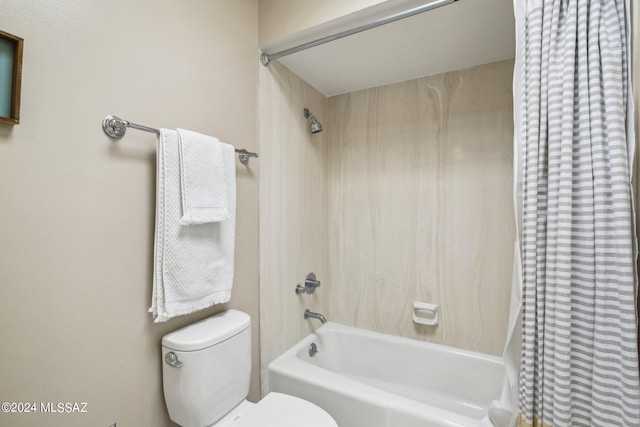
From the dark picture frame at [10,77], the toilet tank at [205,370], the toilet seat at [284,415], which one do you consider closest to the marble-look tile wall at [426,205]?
the toilet seat at [284,415]

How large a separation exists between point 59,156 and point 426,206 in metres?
1.83

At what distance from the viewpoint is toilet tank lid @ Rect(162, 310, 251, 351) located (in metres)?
1.09

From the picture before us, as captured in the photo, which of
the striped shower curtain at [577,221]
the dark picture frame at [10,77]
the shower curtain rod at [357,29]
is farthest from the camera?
the shower curtain rod at [357,29]

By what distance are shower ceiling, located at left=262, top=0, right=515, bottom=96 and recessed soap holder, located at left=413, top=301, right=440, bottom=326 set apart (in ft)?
4.98

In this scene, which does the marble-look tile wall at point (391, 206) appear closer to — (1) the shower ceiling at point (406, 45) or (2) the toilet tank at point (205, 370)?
(1) the shower ceiling at point (406, 45)

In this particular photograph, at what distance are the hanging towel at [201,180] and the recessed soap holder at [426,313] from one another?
4.56 feet

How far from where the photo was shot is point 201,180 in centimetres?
116

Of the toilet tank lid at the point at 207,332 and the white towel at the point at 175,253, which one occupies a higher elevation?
the white towel at the point at 175,253

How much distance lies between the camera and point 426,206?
192cm

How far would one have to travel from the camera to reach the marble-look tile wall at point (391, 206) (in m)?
1.70

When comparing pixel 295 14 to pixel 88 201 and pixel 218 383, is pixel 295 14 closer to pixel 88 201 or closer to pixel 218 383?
pixel 88 201

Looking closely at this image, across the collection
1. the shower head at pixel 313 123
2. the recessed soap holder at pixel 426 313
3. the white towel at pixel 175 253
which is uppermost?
the shower head at pixel 313 123

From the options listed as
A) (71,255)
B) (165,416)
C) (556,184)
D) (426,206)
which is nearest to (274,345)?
(165,416)

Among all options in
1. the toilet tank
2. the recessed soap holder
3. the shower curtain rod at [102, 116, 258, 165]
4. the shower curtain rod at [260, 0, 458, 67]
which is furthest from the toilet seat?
the shower curtain rod at [260, 0, 458, 67]
